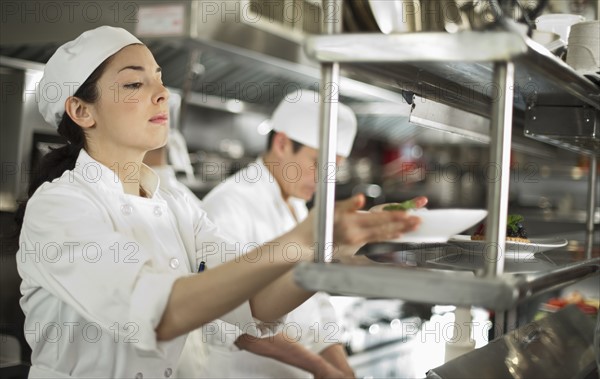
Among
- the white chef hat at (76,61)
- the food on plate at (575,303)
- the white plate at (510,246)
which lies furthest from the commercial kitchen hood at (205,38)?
the white chef hat at (76,61)

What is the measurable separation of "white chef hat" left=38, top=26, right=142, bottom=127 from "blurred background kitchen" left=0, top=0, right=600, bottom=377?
3 centimetres

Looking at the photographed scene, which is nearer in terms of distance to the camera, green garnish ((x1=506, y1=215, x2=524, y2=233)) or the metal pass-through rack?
the metal pass-through rack

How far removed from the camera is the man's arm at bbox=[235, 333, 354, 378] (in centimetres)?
220

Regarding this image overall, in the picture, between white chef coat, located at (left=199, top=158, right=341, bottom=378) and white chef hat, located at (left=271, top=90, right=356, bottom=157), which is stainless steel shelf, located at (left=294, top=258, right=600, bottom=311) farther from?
white chef hat, located at (left=271, top=90, right=356, bottom=157)

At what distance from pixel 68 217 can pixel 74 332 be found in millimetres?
291

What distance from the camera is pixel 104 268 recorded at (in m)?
1.30

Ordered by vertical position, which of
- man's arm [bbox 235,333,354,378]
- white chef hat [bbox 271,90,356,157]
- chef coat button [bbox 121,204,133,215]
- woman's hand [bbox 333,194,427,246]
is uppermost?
white chef hat [bbox 271,90,356,157]

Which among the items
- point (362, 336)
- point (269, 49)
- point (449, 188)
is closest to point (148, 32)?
point (269, 49)

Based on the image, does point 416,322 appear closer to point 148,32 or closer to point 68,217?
point 148,32

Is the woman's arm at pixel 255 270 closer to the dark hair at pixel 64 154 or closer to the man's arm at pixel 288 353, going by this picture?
the dark hair at pixel 64 154

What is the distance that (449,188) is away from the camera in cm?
756

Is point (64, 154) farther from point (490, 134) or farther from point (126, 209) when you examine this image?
point (490, 134)

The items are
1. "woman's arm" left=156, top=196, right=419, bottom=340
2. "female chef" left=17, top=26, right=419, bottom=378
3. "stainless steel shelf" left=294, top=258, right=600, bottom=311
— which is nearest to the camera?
"stainless steel shelf" left=294, top=258, right=600, bottom=311

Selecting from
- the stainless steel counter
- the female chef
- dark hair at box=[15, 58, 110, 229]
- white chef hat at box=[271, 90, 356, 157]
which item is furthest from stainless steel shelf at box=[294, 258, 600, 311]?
white chef hat at box=[271, 90, 356, 157]
